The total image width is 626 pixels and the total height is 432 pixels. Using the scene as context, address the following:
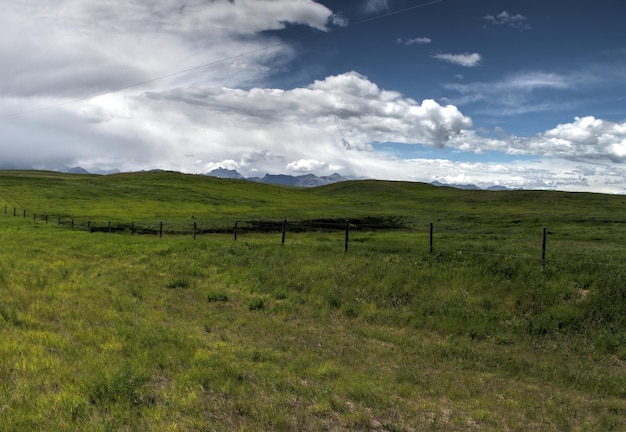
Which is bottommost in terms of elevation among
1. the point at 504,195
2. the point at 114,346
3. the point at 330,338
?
the point at 330,338

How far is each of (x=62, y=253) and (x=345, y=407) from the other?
1076 inches

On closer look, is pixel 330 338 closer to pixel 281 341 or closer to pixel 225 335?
pixel 281 341

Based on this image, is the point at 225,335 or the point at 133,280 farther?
the point at 133,280

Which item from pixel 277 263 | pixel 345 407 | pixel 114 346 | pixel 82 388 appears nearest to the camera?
pixel 82 388

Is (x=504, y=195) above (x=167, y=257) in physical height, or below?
above

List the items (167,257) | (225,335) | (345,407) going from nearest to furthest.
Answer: (345,407)
(225,335)
(167,257)

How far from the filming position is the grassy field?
7.49 metres

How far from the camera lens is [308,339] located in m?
13.9

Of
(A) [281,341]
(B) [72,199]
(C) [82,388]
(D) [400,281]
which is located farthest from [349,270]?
(B) [72,199]

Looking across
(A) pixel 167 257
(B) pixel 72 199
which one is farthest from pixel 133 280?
(B) pixel 72 199

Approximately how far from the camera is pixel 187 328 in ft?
43.4

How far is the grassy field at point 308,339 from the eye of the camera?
749 centimetres

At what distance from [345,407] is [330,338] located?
6.26 metres

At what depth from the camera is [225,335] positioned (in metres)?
13.0
